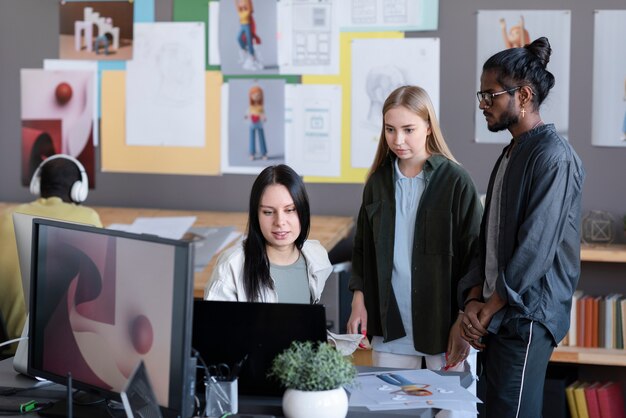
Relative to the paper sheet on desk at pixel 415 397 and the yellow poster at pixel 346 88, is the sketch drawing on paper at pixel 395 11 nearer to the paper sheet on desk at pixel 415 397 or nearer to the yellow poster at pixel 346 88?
the yellow poster at pixel 346 88

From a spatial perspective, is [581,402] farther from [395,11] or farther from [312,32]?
[312,32]

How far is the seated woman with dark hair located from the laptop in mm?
390

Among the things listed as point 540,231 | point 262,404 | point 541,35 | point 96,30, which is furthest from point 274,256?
point 96,30

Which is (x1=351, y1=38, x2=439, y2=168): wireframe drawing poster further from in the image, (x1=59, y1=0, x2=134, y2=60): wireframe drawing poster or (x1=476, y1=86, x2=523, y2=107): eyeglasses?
(x1=476, y1=86, x2=523, y2=107): eyeglasses

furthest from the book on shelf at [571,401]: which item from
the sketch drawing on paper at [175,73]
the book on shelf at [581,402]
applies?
the sketch drawing on paper at [175,73]

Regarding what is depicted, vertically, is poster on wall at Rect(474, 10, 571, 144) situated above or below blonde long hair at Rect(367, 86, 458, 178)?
above

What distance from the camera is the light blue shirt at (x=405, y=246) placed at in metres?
2.74

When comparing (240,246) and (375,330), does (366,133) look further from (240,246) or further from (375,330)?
(240,246)

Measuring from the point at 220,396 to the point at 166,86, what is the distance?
8.95 feet

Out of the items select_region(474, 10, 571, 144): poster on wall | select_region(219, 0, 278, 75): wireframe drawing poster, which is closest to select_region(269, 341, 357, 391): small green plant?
select_region(474, 10, 571, 144): poster on wall

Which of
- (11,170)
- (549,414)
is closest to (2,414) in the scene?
(549,414)

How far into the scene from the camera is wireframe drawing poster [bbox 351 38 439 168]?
4047 mm

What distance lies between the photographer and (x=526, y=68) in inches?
97.8

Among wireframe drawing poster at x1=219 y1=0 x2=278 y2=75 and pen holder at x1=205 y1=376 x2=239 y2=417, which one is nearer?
pen holder at x1=205 y1=376 x2=239 y2=417
